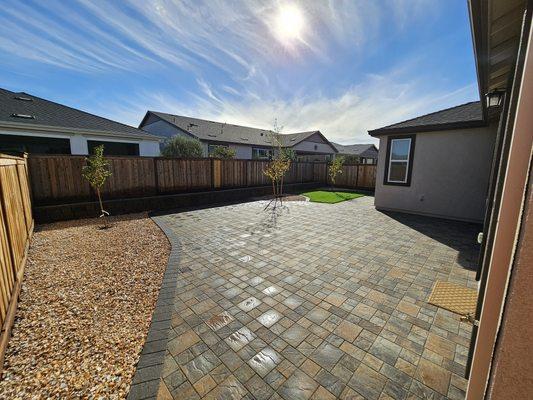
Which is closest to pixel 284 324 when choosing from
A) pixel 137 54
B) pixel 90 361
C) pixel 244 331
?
pixel 244 331

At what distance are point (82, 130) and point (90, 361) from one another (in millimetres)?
14202

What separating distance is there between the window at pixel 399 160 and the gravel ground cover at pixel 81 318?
8.55 metres

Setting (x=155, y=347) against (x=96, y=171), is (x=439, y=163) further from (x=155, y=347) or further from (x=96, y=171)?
(x=96, y=171)

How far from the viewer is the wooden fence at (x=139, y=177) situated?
723cm

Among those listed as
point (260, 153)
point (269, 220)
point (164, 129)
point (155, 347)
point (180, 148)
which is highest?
point (164, 129)

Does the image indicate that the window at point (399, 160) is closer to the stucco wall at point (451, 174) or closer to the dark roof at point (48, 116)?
the stucco wall at point (451, 174)

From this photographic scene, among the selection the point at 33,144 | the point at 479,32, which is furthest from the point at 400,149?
the point at 33,144

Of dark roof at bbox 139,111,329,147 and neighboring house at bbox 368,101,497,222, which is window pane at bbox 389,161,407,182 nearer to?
neighboring house at bbox 368,101,497,222

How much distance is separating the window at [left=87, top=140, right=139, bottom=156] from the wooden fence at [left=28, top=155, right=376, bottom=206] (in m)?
6.64

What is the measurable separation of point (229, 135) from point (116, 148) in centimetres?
1145

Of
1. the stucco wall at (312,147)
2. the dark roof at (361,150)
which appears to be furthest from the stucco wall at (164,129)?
the dark roof at (361,150)

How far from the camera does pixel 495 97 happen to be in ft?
15.4

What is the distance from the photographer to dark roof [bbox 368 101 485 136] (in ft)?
23.7

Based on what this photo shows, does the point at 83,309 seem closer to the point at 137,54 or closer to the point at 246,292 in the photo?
the point at 246,292
